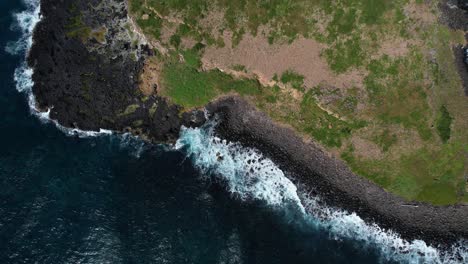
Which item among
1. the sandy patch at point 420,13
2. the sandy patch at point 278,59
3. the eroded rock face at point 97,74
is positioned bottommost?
the eroded rock face at point 97,74

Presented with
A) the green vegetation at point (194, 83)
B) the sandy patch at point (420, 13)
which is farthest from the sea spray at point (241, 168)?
the sandy patch at point (420, 13)

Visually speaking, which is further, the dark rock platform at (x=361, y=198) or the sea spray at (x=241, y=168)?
the sea spray at (x=241, y=168)

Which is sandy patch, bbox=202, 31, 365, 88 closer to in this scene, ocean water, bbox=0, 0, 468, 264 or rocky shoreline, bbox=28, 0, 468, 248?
rocky shoreline, bbox=28, 0, 468, 248

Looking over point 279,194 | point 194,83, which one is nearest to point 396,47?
point 279,194

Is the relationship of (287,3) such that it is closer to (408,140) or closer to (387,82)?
(387,82)

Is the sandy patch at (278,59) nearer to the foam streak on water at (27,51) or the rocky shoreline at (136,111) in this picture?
the rocky shoreline at (136,111)

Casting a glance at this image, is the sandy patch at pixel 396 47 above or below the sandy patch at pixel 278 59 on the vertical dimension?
above

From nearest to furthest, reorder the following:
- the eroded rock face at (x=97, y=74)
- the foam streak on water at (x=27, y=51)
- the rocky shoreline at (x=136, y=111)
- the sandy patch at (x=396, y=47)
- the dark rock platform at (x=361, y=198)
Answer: the sandy patch at (x=396, y=47)
the dark rock platform at (x=361, y=198)
the rocky shoreline at (x=136, y=111)
the eroded rock face at (x=97, y=74)
the foam streak on water at (x=27, y=51)
